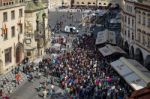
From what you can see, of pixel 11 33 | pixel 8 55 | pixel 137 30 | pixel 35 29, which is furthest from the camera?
pixel 35 29

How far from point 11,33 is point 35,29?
28.3 feet

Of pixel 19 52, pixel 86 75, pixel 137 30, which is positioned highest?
pixel 137 30

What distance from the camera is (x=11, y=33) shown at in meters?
52.2

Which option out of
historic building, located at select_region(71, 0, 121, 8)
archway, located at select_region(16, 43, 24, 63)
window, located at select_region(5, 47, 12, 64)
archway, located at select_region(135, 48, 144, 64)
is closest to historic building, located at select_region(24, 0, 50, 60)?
archway, located at select_region(16, 43, 24, 63)

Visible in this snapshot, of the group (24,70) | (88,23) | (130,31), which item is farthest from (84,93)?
(88,23)

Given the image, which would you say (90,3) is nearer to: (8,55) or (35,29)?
(35,29)

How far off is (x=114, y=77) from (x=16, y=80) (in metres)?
11.8

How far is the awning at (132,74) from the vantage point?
3225 cm

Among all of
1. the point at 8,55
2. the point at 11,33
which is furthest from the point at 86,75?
the point at 11,33

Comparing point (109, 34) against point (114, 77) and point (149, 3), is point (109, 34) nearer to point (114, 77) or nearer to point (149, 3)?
point (149, 3)

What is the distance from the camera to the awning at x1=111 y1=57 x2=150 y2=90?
32250 mm

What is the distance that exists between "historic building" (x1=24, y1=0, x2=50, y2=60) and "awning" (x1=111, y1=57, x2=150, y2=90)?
18.3m

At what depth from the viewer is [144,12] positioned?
4772 cm

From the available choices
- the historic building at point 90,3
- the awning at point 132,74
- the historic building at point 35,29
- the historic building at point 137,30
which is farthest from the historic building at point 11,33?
the historic building at point 90,3
